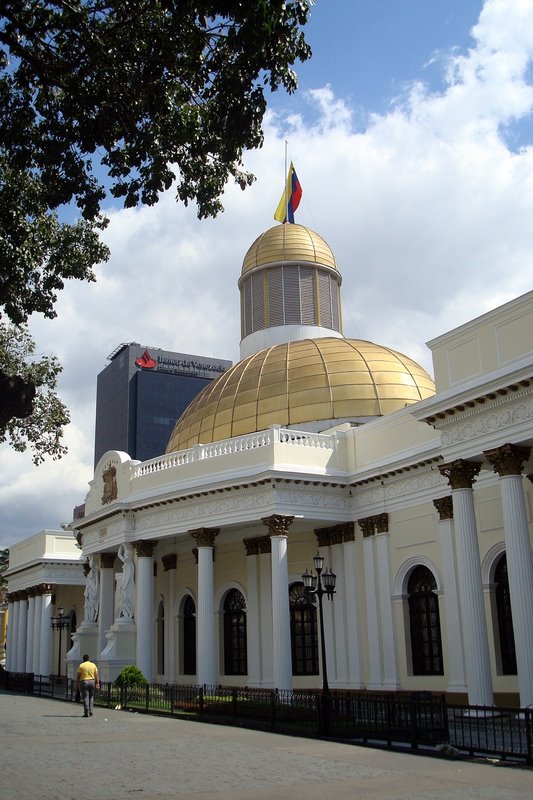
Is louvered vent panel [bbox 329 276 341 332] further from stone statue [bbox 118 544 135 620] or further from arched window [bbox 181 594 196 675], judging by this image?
A: stone statue [bbox 118 544 135 620]

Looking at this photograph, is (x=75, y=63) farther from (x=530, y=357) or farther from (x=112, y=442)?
(x=112, y=442)

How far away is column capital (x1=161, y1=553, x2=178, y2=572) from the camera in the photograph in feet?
107

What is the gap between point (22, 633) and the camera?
47562 millimetres

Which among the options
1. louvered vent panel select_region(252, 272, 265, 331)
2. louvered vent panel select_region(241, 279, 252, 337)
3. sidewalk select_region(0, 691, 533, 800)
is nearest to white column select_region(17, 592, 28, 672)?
louvered vent panel select_region(241, 279, 252, 337)

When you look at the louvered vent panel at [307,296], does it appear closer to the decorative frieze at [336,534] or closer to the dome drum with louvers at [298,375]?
the dome drum with louvers at [298,375]

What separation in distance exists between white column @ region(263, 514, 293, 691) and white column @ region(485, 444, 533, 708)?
812cm

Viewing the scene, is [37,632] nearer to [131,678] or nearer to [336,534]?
[131,678]

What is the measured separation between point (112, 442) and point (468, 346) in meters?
111

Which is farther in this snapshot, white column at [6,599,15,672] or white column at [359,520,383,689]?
white column at [6,599,15,672]

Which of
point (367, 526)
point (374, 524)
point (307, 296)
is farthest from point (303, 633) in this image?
point (307, 296)

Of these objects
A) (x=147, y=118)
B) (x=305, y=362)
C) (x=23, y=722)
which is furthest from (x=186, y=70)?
(x=305, y=362)

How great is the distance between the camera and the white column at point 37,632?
141ft

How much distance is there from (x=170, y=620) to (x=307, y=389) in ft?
33.9

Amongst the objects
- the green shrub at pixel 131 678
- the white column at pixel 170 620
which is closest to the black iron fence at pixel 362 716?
the green shrub at pixel 131 678
